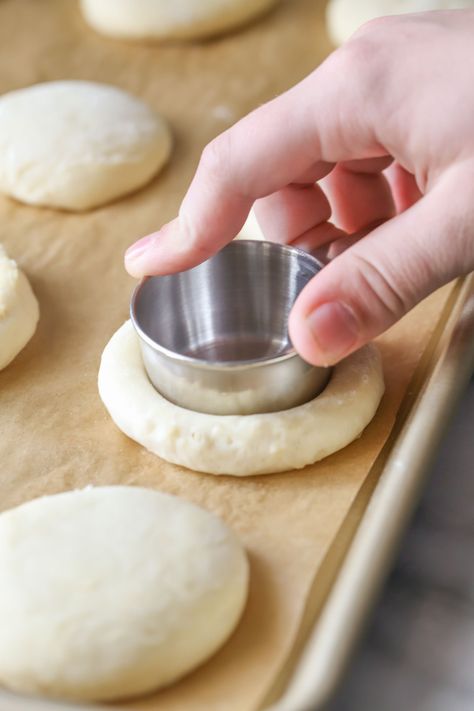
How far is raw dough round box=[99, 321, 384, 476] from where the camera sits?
1.59 m

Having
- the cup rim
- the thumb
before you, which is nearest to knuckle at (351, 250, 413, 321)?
the thumb

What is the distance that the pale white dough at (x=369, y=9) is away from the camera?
272 centimetres

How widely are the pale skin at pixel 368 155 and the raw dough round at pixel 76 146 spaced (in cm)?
69

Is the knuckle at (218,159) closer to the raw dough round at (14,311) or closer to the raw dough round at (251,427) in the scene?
the raw dough round at (251,427)

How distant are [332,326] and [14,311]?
0.77 m

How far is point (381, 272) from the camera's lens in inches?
56.5

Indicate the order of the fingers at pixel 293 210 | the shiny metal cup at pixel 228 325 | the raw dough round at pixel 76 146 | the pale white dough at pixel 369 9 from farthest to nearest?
the pale white dough at pixel 369 9, the raw dough round at pixel 76 146, the fingers at pixel 293 210, the shiny metal cup at pixel 228 325

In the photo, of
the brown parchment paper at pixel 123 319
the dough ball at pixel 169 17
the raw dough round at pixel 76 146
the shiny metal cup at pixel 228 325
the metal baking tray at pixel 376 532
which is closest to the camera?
the metal baking tray at pixel 376 532

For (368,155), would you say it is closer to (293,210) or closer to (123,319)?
(293,210)

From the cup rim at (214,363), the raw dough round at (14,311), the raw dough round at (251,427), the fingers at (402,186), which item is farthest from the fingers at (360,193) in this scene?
the raw dough round at (14,311)

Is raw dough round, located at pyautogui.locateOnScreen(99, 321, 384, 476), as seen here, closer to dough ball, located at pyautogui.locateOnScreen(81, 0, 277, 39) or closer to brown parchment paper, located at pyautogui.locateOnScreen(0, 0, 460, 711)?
brown parchment paper, located at pyautogui.locateOnScreen(0, 0, 460, 711)

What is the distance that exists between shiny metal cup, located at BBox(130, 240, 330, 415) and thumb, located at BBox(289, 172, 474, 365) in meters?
0.17

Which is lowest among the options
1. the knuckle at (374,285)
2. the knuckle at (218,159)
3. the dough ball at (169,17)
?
the dough ball at (169,17)

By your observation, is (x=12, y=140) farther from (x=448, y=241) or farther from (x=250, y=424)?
(x=448, y=241)
